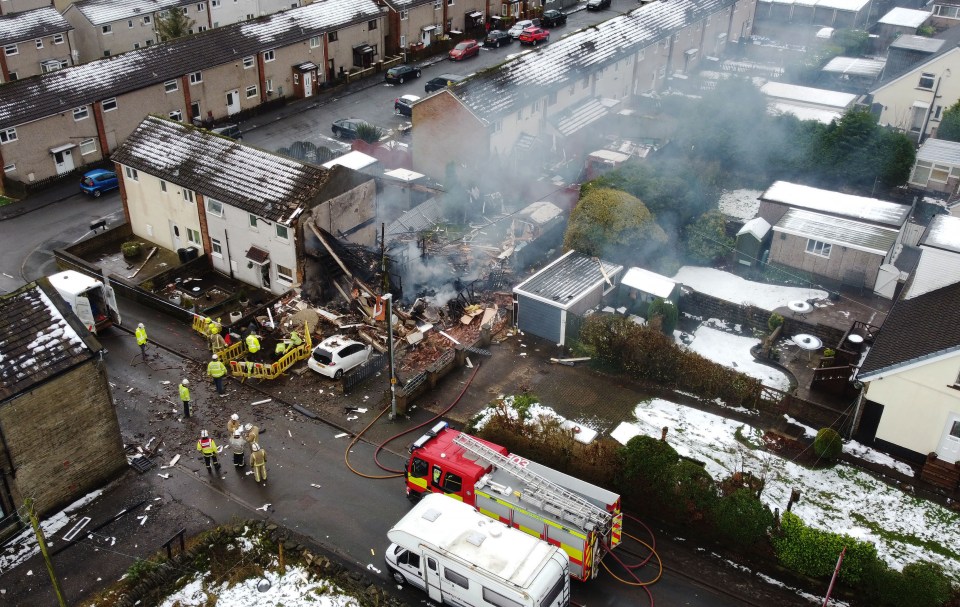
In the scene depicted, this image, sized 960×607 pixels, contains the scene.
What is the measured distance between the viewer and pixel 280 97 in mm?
55594

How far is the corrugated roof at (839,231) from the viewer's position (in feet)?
115

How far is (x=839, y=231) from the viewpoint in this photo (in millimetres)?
36156

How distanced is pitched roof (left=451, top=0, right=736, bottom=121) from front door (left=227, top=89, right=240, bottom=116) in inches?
696

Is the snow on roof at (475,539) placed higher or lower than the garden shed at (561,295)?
higher

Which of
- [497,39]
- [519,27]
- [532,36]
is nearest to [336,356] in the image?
[497,39]

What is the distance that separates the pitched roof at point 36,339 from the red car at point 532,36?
4914 centimetres

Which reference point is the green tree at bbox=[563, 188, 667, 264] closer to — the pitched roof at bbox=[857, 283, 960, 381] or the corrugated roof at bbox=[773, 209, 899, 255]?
the corrugated roof at bbox=[773, 209, 899, 255]

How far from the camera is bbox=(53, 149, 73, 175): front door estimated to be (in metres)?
44.9

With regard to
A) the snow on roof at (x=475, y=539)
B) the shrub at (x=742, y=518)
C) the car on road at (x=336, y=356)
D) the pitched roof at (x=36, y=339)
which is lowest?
the car on road at (x=336, y=356)

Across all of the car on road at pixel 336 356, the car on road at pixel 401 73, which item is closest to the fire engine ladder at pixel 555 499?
the car on road at pixel 336 356

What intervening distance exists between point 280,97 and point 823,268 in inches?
1445

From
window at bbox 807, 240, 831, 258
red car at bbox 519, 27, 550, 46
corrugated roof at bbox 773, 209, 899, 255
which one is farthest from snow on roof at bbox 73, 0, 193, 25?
window at bbox 807, 240, 831, 258

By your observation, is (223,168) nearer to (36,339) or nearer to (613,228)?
(36,339)

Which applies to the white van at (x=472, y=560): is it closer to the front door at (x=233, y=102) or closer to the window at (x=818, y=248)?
the window at (x=818, y=248)
